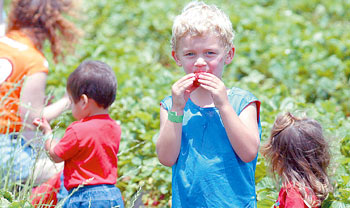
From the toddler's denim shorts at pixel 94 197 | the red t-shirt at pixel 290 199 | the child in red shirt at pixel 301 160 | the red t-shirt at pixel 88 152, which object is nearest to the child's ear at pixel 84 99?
the red t-shirt at pixel 88 152

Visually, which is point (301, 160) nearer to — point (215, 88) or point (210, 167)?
point (210, 167)

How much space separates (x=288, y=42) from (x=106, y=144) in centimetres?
354

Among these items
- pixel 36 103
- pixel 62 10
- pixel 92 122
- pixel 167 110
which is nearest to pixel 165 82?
pixel 62 10

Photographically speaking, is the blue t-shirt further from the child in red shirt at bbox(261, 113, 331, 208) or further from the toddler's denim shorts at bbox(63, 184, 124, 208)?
the toddler's denim shorts at bbox(63, 184, 124, 208)

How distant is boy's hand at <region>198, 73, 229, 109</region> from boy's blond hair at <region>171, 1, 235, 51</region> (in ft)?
0.75

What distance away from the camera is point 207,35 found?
97.1 inches

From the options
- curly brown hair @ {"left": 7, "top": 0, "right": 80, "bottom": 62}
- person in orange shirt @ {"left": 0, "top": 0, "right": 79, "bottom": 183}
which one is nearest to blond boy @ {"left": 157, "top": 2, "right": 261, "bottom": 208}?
person in orange shirt @ {"left": 0, "top": 0, "right": 79, "bottom": 183}

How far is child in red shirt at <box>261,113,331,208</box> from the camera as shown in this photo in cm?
283

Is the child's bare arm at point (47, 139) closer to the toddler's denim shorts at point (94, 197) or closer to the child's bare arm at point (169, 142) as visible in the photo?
the toddler's denim shorts at point (94, 197)

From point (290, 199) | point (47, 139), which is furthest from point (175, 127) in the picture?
point (47, 139)

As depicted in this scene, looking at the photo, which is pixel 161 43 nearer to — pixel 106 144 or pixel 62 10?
pixel 62 10

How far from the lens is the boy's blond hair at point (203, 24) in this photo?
2.46 m

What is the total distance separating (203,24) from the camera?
246 cm

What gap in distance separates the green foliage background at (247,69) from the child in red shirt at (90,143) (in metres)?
0.15
